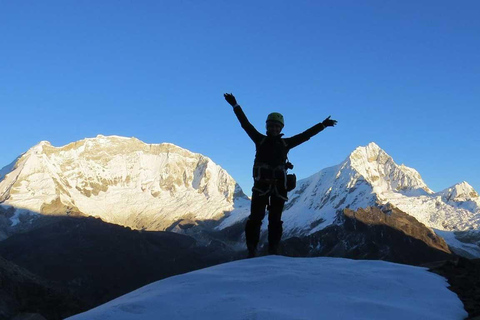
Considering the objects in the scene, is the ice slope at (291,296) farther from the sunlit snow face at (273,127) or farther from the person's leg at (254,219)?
the sunlit snow face at (273,127)

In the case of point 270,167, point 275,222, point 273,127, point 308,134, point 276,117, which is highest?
point 276,117

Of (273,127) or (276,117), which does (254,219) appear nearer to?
(273,127)

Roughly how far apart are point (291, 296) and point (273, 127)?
615 centimetres

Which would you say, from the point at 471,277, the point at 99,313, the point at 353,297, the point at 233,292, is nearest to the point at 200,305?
the point at 233,292

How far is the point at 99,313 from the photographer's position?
24.0ft

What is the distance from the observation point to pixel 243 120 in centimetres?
1366

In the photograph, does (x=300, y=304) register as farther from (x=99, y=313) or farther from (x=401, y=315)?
(x=99, y=313)

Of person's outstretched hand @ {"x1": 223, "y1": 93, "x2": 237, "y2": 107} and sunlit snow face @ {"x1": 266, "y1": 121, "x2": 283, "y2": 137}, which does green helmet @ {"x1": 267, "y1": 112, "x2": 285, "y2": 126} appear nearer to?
sunlit snow face @ {"x1": 266, "y1": 121, "x2": 283, "y2": 137}

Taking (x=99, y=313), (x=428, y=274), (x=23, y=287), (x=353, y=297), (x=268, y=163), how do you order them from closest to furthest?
(x=99, y=313), (x=353, y=297), (x=428, y=274), (x=268, y=163), (x=23, y=287)

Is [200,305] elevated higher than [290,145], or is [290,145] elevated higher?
[290,145]

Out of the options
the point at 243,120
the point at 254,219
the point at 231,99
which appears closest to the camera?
the point at 254,219

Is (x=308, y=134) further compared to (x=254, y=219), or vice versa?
(x=308, y=134)

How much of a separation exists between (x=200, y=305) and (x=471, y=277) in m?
6.74

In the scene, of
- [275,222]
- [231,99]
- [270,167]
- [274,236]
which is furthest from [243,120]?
[274,236]
